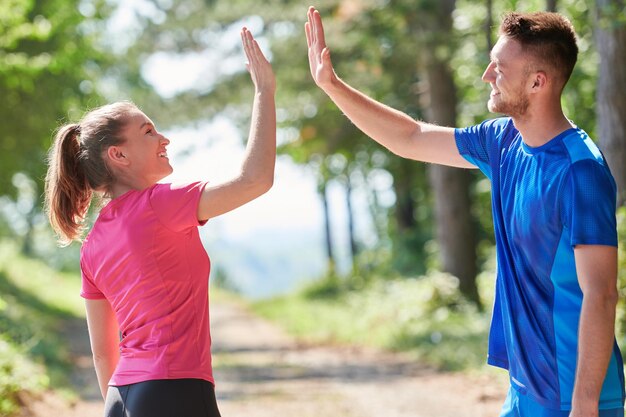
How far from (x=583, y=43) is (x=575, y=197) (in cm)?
1127

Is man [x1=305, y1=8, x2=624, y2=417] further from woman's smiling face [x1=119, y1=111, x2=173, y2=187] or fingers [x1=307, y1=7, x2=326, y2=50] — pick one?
woman's smiling face [x1=119, y1=111, x2=173, y2=187]

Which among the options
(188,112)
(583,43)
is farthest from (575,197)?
(188,112)

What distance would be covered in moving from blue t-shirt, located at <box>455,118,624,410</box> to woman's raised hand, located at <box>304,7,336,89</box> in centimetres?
89

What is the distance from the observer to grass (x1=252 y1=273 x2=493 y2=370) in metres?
13.0

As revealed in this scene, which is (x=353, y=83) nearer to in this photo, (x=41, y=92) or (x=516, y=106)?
(x=41, y=92)

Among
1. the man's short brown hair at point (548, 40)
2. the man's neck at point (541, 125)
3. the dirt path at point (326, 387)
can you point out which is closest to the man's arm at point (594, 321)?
the man's neck at point (541, 125)

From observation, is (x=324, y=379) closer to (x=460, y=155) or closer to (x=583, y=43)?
(x=583, y=43)

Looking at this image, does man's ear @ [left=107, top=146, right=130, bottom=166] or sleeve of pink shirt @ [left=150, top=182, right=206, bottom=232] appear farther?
man's ear @ [left=107, top=146, right=130, bottom=166]

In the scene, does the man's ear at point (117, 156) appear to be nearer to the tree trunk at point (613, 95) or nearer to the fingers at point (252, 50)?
the fingers at point (252, 50)

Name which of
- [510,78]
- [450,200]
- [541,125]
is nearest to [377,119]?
[510,78]

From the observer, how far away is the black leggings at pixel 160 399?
3.00 metres

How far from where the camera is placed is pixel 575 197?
9.31ft

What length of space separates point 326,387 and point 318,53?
780cm

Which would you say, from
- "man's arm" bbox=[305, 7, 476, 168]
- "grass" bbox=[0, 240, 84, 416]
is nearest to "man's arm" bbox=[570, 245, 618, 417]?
"man's arm" bbox=[305, 7, 476, 168]
